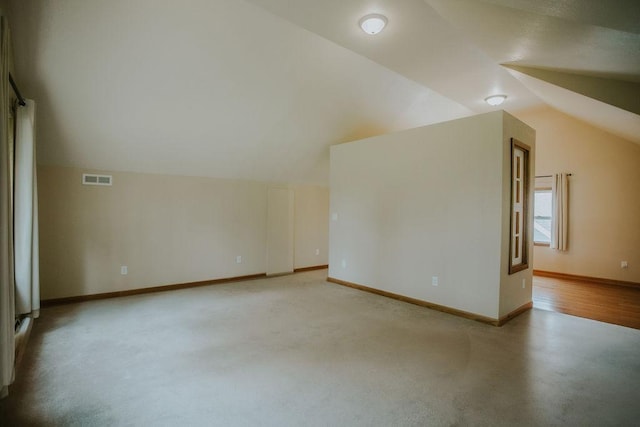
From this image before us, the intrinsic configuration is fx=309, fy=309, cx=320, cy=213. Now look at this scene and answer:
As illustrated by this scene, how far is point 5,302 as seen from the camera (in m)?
1.91

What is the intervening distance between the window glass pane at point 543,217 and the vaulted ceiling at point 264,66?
2299 mm

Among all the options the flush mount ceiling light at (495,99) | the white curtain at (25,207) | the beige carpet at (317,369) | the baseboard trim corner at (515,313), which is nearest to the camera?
the beige carpet at (317,369)

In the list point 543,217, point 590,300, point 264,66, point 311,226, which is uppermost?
point 264,66

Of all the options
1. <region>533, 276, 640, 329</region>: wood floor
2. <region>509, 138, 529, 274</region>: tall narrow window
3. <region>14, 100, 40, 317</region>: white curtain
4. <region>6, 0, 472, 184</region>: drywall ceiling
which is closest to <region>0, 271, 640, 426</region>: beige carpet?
<region>533, 276, 640, 329</region>: wood floor

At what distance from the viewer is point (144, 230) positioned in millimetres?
4926

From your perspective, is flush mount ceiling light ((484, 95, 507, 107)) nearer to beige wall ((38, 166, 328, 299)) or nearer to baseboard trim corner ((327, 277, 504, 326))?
baseboard trim corner ((327, 277, 504, 326))

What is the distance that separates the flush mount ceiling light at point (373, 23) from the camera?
9.81ft

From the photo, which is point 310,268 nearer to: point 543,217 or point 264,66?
point 264,66

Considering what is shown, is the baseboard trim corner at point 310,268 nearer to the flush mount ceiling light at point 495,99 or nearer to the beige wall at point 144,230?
the beige wall at point 144,230

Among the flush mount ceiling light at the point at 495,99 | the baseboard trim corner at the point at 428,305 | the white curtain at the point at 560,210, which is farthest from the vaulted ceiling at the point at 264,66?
the baseboard trim corner at the point at 428,305

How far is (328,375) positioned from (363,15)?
3286mm

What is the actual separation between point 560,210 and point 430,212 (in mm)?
3729

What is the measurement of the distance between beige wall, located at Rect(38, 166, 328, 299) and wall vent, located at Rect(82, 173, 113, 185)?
0.06 m

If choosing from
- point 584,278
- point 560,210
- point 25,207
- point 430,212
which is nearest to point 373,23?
point 430,212
